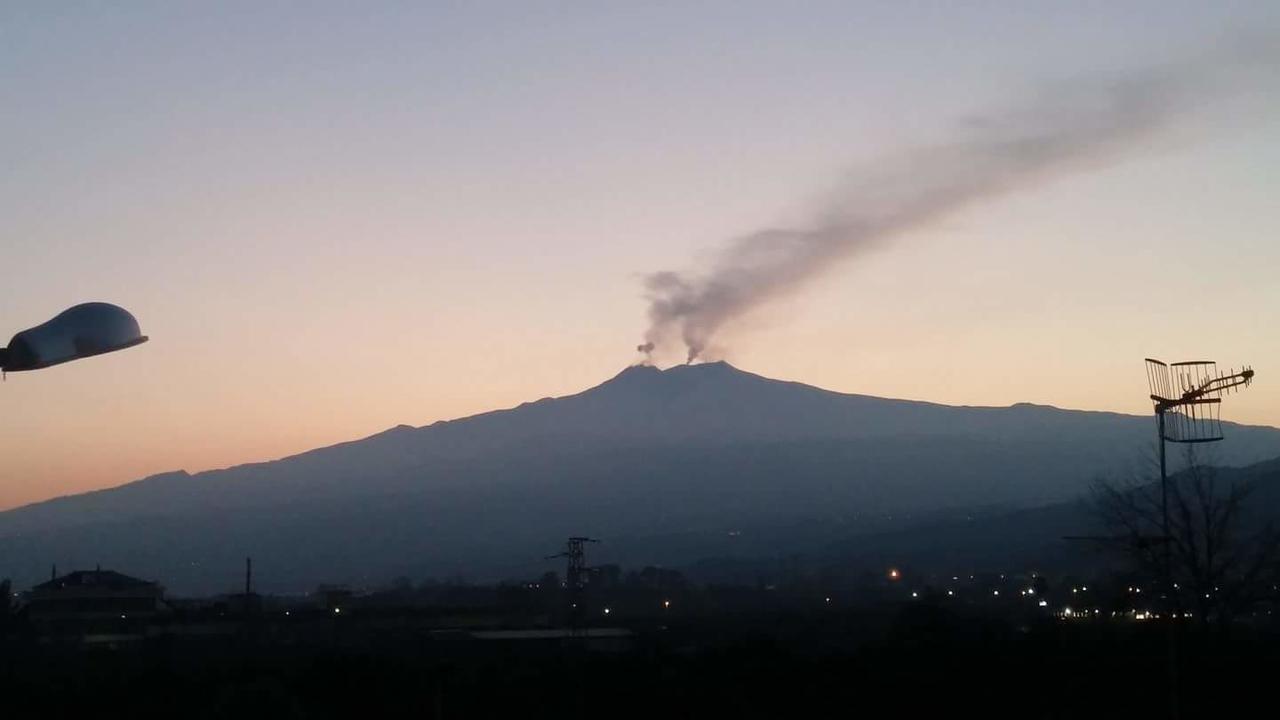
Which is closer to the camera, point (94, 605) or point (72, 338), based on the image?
point (72, 338)

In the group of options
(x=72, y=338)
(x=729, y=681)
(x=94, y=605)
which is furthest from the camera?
(x=94, y=605)

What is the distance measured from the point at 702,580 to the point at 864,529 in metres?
50.1

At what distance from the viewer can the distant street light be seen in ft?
17.9

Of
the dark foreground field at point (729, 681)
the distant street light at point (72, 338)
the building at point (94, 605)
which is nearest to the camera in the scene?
the distant street light at point (72, 338)

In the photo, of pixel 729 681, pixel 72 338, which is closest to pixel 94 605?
pixel 729 681

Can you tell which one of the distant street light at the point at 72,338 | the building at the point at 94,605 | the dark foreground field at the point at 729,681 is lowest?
the dark foreground field at the point at 729,681

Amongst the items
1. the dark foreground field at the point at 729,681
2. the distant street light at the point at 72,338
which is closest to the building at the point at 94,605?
the dark foreground field at the point at 729,681

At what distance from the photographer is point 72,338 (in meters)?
5.58

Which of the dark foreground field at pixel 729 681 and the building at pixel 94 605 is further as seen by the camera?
the building at pixel 94 605

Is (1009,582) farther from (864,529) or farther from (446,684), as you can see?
(864,529)

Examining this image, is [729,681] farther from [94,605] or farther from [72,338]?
[94,605]

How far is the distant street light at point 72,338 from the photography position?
5.46 metres

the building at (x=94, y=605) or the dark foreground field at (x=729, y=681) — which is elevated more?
the building at (x=94, y=605)

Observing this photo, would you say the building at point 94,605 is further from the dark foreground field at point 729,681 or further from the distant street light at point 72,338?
the distant street light at point 72,338
